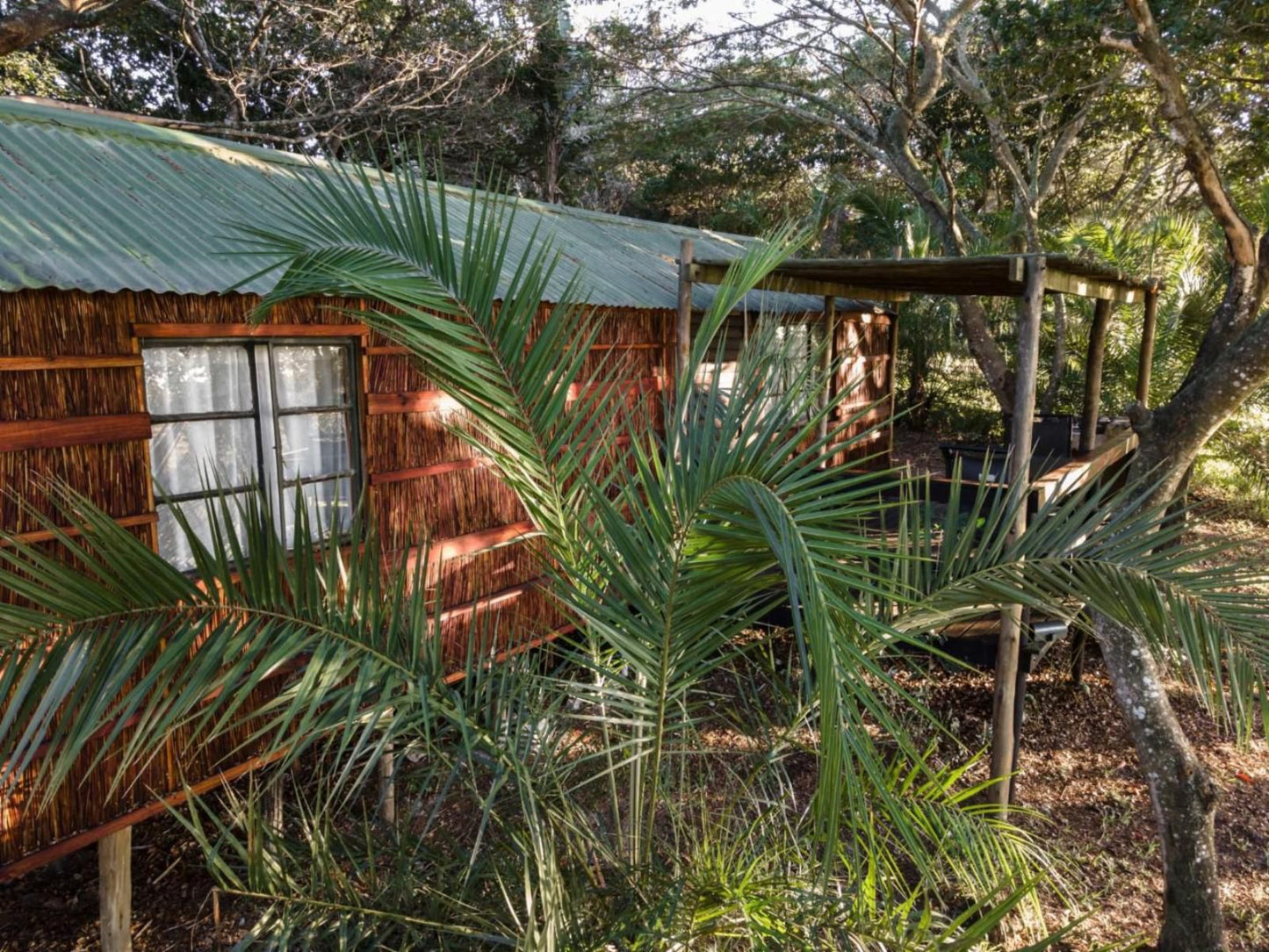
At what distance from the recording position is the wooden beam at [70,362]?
312 centimetres

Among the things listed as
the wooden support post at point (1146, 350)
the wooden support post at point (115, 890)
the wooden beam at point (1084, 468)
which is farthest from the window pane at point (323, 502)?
the wooden support post at point (1146, 350)

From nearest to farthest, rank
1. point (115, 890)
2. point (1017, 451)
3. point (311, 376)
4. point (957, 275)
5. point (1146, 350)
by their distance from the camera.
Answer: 1. point (115, 890)
2. point (311, 376)
3. point (1017, 451)
4. point (957, 275)
5. point (1146, 350)

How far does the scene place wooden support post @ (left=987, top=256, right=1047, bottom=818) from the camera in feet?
14.7

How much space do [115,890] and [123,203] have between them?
3.03m

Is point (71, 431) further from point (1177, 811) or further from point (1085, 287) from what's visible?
point (1085, 287)

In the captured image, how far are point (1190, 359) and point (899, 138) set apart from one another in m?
4.10

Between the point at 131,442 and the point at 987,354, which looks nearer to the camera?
the point at 131,442

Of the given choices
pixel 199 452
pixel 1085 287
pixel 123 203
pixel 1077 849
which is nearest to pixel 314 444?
pixel 199 452

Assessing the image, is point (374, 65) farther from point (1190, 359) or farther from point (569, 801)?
point (569, 801)

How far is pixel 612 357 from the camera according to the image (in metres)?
6.05

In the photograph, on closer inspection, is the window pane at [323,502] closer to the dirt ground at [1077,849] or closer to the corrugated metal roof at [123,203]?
the corrugated metal roof at [123,203]

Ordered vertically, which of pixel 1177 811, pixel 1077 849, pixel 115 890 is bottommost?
pixel 1077 849

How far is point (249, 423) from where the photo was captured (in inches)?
158

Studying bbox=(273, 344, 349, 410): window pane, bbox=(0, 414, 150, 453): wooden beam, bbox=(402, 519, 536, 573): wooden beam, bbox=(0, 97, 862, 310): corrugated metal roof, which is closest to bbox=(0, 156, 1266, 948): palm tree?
bbox=(0, 97, 862, 310): corrugated metal roof
